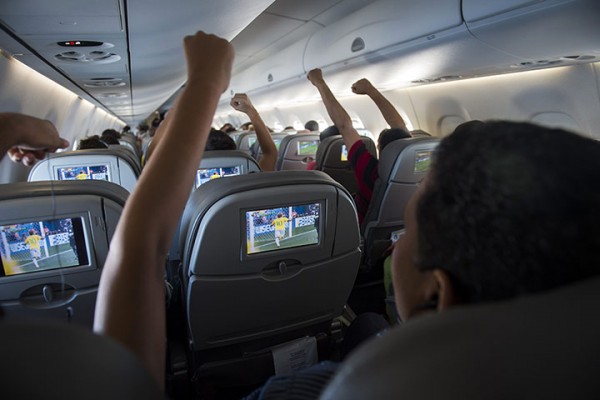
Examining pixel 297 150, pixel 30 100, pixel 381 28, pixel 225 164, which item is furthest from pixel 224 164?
pixel 30 100

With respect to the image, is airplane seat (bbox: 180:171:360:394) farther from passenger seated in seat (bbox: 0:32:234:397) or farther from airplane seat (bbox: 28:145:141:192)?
airplane seat (bbox: 28:145:141:192)

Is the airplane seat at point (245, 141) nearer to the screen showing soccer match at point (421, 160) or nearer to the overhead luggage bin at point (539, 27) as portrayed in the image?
the screen showing soccer match at point (421, 160)

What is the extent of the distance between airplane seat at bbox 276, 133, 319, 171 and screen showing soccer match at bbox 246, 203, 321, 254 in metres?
4.56

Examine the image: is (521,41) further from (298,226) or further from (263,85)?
(263,85)

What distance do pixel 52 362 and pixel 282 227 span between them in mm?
1232

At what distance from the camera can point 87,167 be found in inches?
125

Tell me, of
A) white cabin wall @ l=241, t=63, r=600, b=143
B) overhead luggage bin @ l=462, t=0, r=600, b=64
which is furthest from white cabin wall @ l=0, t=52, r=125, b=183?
white cabin wall @ l=241, t=63, r=600, b=143

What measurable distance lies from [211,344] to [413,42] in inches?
137

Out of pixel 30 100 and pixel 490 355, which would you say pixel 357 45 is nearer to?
pixel 490 355

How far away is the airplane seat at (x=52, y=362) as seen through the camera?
0.36 m

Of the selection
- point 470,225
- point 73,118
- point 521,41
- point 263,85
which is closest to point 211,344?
point 470,225

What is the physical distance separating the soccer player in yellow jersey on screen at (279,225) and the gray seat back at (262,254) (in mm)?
15

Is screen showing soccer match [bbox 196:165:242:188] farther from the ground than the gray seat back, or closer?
farther from the ground

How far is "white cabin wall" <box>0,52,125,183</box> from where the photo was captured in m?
4.41
